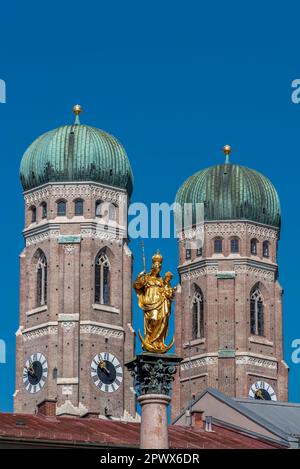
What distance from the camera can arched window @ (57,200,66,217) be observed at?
118375 millimetres

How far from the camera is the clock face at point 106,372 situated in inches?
4547

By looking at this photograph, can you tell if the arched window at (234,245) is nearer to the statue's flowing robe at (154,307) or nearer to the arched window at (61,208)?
the arched window at (61,208)

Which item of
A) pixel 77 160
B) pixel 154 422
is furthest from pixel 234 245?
pixel 154 422

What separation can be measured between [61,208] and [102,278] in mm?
4693

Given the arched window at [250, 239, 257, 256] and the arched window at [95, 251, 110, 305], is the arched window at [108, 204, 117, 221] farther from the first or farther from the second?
the arched window at [250, 239, 257, 256]

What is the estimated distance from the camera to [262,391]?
400 feet

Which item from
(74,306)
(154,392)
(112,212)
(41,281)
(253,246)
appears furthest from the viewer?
(253,246)

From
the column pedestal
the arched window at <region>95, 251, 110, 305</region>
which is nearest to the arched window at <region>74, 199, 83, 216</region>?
the arched window at <region>95, 251, 110, 305</region>

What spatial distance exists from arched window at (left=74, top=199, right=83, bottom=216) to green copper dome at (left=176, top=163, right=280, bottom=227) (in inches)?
353

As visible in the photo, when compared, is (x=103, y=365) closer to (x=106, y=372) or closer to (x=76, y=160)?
(x=106, y=372)

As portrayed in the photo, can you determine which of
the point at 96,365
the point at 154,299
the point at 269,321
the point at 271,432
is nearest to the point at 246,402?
the point at 271,432

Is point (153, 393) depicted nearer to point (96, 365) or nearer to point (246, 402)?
point (246, 402)

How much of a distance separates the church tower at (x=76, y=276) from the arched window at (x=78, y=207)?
6 cm

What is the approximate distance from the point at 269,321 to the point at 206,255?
5.58 metres
